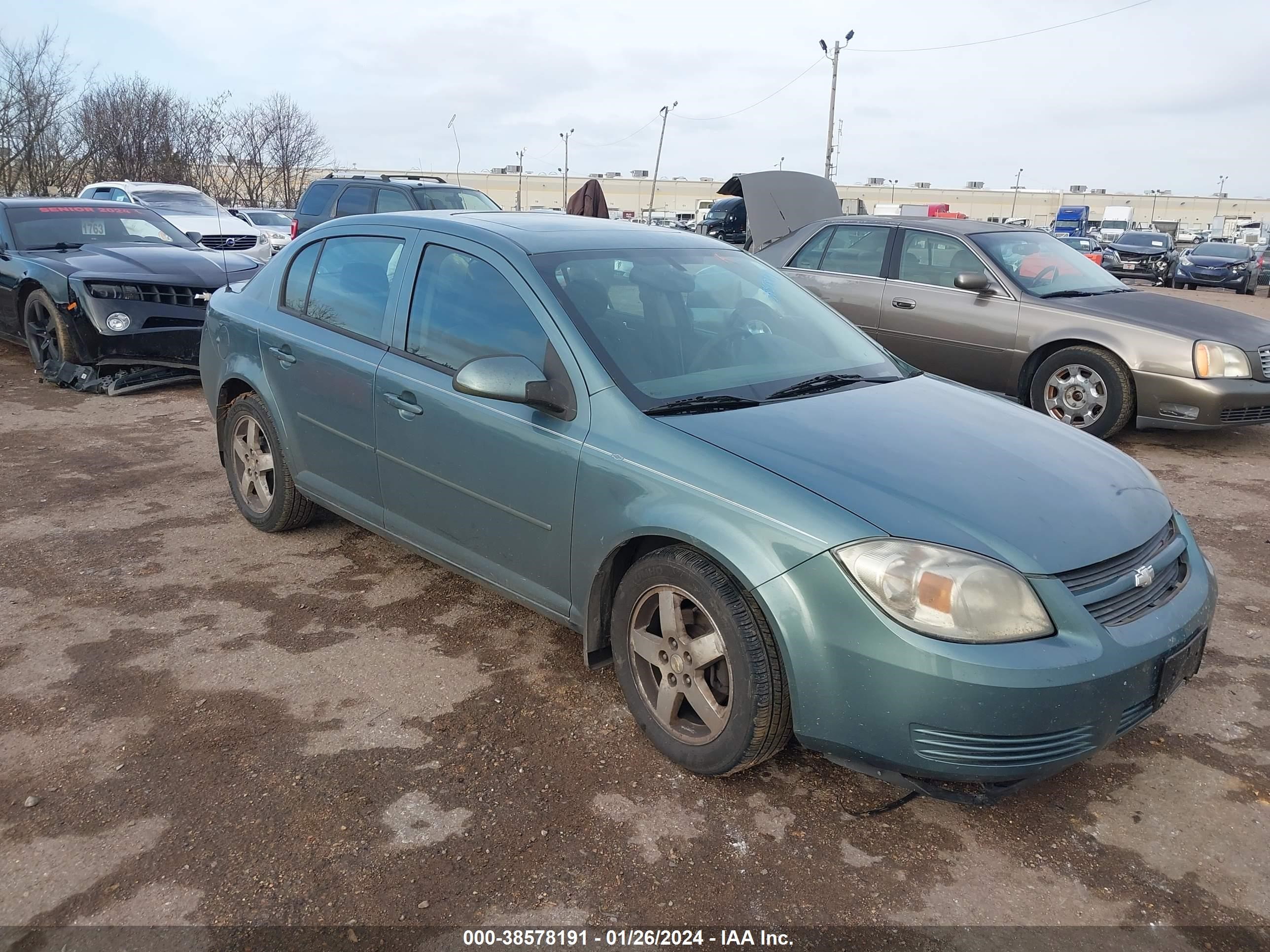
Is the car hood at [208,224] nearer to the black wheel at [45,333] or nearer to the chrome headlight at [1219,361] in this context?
the black wheel at [45,333]

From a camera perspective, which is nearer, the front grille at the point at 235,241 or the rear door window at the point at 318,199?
the front grille at the point at 235,241

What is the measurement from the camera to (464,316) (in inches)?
138

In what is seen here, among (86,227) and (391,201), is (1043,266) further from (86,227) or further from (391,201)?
(86,227)

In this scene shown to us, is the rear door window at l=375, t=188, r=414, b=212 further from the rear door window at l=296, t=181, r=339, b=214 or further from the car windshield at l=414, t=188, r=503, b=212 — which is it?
the rear door window at l=296, t=181, r=339, b=214

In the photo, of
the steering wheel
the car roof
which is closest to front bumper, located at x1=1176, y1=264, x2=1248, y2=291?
the car roof

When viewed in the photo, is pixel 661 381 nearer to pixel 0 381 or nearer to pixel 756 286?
pixel 756 286

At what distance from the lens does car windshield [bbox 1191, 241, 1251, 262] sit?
2461cm

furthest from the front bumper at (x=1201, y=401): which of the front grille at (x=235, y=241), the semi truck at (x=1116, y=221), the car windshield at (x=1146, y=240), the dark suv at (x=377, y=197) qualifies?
the semi truck at (x=1116, y=221)

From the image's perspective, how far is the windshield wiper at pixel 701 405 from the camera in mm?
2979

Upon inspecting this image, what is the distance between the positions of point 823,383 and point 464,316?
4.42 ft

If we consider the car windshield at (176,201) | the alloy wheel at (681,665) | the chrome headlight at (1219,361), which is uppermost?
the car windshield at (176,201)

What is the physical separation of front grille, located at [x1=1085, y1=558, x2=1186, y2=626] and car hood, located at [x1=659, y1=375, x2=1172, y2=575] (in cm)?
12

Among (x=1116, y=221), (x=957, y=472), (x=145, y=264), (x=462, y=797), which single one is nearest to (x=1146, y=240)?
(x=145, y=264)

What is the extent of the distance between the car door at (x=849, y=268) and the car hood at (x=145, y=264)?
4877mm
